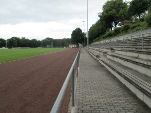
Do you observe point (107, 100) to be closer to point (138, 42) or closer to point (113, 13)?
point (138, 42)

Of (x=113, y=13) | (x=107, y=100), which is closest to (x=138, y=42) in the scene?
(x=107, y=100)

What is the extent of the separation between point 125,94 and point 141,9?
5965cm

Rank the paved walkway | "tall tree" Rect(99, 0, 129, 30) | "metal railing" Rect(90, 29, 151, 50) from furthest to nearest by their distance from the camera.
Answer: "tall tree" Rect(99, 0, 129, 30), "metal railing" Rect(90, 29, 151, 50), the paved walkway

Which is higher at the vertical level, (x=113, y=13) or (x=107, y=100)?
(x=113, y=13)

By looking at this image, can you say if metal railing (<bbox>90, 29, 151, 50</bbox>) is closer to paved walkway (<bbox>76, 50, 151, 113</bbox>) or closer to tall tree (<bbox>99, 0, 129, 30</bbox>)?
paved walkway (<bbox>76, 50, 151, 113</bbox>)

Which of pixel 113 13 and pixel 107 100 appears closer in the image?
pixel 107 100

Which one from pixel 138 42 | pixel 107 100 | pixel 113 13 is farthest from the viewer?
pixel 113 13

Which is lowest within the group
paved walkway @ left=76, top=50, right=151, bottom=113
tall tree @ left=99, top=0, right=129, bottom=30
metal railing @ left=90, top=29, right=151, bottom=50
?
paved walkway @ left=76, top=50, right=151, bottom=113

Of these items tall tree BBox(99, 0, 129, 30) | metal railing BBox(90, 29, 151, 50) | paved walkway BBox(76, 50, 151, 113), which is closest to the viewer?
paved walkway BBox(76, 50, 151, 113)

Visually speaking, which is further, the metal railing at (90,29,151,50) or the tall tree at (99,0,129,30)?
the tall tree at (99,0,129,30)

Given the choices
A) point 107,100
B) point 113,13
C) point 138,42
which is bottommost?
point 107,100

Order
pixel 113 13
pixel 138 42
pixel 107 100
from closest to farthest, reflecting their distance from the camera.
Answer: pixel 107 100 < pixel 138 42 < pixel 113 13

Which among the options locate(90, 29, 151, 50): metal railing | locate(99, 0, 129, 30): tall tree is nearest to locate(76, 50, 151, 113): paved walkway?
locate(90, 29, 151, 50): metal railing

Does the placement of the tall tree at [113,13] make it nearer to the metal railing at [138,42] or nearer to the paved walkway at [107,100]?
the metal railing at [138,42]
